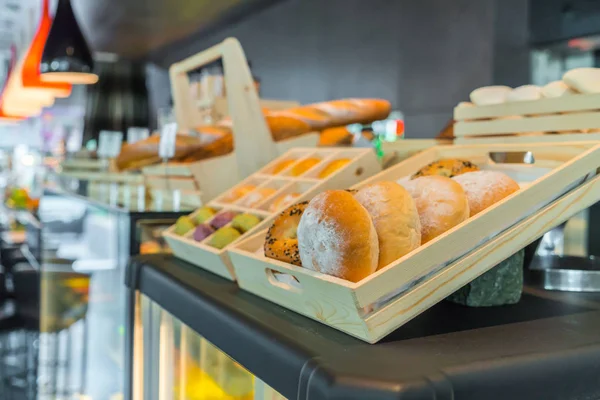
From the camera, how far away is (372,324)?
0.70 m

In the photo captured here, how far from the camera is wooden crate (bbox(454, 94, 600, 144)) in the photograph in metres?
0.97

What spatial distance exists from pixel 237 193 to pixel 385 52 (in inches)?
122

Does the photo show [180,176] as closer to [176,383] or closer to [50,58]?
[176,383]

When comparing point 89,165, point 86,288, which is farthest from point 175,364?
point 89,165

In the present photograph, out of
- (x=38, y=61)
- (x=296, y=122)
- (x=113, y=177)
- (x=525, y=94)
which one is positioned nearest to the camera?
(x=525, y=94)

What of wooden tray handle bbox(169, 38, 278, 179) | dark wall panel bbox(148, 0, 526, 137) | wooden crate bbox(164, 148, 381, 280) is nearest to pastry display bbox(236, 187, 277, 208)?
wooden crate bbox(164, 148, 381, 280)

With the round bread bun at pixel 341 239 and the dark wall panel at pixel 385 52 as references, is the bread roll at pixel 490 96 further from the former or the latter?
the dark wall panel at pixel 385 52

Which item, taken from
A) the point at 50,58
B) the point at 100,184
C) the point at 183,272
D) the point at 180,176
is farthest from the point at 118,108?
the point at 183,272

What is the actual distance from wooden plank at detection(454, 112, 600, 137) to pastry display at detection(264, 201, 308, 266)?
407 mm

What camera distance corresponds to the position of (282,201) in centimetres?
121

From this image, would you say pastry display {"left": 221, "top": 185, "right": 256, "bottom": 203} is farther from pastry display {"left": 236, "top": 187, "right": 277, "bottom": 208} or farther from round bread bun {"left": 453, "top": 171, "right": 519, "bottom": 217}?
round bread bun {"left": 453, "top": 171, "right": 519, "bottom": 217}

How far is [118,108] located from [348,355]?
9.01 meters

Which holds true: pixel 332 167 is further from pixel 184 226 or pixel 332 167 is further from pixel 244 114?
pixel 244 114

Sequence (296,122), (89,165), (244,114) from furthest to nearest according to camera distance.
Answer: (89,165) → (296,122) → (244,114)
